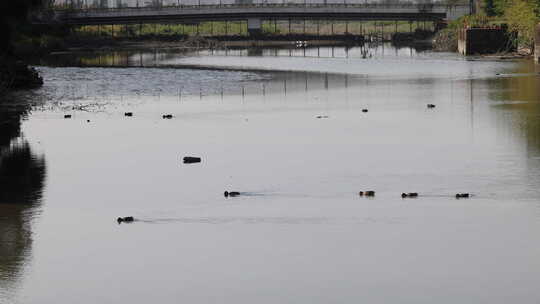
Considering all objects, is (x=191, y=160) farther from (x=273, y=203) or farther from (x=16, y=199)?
(x=273, y=203)

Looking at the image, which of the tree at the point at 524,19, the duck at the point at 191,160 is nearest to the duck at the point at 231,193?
the duck at the point at 191,160

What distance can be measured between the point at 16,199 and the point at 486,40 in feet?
384

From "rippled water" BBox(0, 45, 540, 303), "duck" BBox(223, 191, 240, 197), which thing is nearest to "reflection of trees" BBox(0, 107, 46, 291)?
"rippled water" BBox(0, 45, 540, 303)

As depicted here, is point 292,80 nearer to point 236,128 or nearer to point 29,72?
point 29,72

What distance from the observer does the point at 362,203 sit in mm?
37000

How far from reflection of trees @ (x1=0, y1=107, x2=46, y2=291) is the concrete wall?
9761cm

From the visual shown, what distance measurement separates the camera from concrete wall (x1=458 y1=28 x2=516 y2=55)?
14900 cm

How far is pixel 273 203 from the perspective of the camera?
122ft

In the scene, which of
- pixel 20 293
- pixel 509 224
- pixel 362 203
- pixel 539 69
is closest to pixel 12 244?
pixel 20 293

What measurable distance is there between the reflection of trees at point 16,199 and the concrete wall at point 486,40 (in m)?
97.6

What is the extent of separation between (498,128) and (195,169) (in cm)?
1867

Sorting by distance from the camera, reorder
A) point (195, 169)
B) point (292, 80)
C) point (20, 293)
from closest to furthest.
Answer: point (20, 293)
point (195, 169)
point (292, 80)

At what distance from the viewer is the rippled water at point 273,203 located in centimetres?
2806

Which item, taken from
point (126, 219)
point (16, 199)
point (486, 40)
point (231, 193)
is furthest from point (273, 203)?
point (486, 40)
